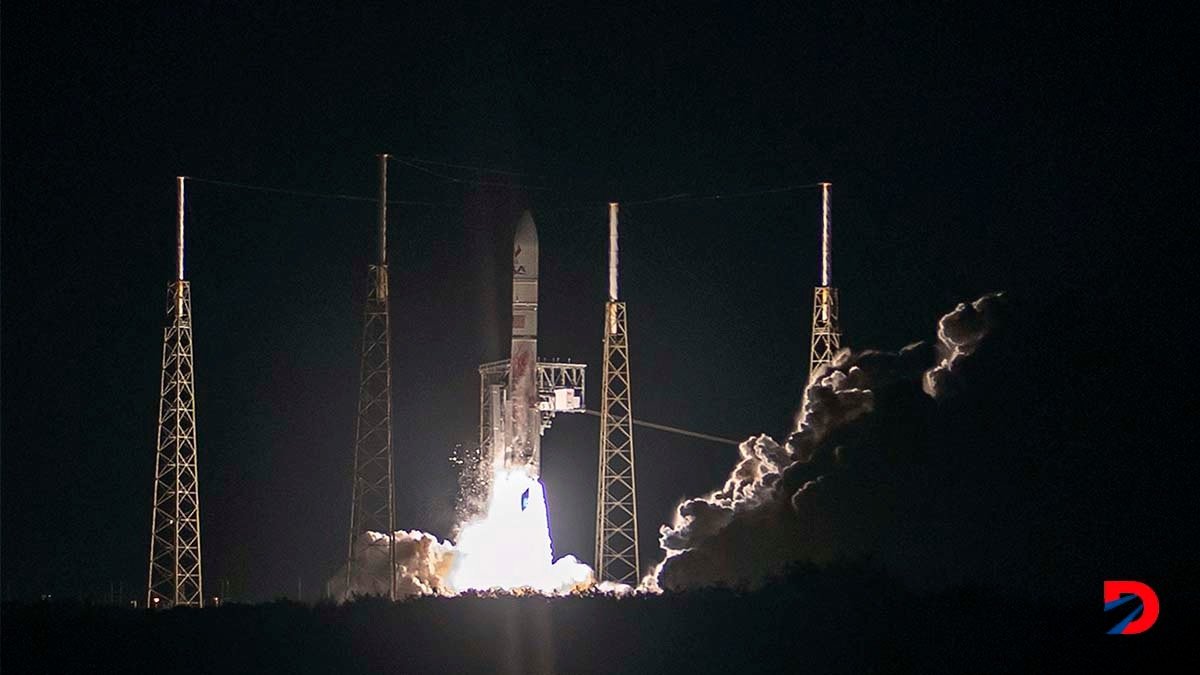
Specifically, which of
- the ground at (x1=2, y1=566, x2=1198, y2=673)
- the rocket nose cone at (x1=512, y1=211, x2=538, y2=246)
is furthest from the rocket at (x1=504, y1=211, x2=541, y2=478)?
the ground at (x1=2, y1=566, x2=1198, y2=673)

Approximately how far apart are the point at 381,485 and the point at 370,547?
601 centimetres

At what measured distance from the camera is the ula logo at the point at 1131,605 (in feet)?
243

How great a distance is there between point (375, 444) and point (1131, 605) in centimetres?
2355

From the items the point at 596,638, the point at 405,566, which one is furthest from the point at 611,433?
the point at 596,638

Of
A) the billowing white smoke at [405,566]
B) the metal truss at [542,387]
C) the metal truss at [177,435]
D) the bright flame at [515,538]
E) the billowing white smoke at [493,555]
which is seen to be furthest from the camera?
the metal truss at [542,387]

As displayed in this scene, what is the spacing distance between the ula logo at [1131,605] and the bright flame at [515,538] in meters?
20.5

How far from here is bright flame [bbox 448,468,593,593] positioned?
95562mm

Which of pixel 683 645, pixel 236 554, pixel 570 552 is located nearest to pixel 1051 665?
pixel 683 645

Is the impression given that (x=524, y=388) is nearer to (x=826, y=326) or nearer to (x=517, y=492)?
(x=517, y=492)

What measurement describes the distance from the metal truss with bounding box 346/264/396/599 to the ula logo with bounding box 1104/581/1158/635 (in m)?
18.0

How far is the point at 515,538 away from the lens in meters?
96.0

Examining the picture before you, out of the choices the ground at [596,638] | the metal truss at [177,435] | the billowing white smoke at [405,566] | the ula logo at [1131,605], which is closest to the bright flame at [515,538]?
the billowing white smoke at [405,566]

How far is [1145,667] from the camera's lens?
71.4 m

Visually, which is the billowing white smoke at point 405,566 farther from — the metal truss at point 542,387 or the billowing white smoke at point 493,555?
the metal truss at point 542,387
